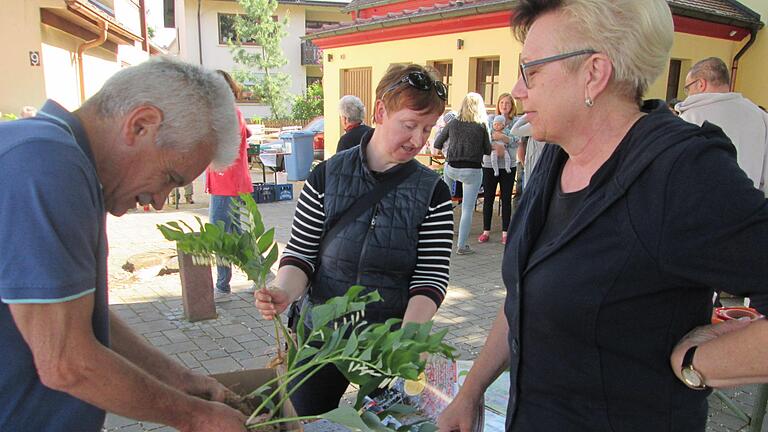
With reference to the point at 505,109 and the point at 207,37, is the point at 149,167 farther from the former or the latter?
the point at 207,37

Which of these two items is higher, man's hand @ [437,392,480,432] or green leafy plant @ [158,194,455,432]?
green leafy plant @ [158,194,455,432]

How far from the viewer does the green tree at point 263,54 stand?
87.9 feet

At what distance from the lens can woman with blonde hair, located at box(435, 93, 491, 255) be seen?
681cm

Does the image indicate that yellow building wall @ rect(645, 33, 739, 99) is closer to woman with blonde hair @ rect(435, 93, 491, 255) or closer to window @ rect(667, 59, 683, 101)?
window @ rect(667, 59, 683, 101)

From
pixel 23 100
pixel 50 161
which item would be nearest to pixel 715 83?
pixel 50 161

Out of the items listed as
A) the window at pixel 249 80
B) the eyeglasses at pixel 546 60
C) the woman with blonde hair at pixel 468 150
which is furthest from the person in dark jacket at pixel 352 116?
the window at pixel 249 80

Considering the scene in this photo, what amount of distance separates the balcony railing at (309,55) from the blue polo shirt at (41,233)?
3031cm

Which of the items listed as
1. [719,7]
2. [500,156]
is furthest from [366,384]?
[719,7]

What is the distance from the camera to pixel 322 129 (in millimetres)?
18234

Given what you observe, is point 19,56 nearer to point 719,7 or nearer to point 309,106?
point 719,7

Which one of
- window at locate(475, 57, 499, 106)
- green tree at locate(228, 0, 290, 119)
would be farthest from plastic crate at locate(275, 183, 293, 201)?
green tree at locate(228, 0, 290, 119)

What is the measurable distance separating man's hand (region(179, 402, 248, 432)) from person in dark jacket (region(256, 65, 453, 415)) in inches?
26.8

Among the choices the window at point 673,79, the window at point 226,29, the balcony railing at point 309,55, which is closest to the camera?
the window at point 673,79

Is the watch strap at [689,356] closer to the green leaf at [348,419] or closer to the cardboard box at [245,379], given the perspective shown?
the green leaf at [348,419]
